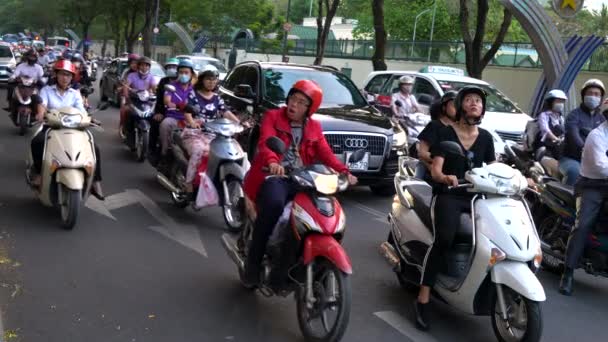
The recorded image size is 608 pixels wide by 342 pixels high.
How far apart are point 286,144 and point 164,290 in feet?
5.21

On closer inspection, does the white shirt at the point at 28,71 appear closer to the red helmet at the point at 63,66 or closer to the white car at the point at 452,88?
the white car at the point at 452,88

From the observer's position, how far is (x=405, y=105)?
42.4 ft

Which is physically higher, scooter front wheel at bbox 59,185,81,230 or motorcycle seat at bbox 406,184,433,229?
motorcycle seat at bbox 406,184,433,229

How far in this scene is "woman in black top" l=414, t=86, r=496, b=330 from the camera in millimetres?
5047

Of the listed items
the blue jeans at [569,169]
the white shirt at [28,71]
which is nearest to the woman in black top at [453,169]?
the blue jeans at [569,169]

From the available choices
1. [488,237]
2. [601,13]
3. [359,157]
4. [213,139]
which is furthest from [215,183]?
[601,13]

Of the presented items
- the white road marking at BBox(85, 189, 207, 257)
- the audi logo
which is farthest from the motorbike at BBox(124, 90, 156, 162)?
the audi logo

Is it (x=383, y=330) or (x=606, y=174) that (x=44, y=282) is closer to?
(x=383, y=330)

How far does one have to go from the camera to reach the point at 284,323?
17.0ft

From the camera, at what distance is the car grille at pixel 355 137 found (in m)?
9.69

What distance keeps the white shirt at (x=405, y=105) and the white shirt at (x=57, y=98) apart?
20.7 feet

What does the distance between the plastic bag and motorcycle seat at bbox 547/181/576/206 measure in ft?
11.4

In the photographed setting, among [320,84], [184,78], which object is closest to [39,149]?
[184,78]

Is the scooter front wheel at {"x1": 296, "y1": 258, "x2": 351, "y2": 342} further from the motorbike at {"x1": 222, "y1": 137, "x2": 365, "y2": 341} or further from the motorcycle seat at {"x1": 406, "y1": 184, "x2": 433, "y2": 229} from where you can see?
the motorcycle seat at {"x1": 406, "y1": 184, "x2": 433, "y2": 229}
